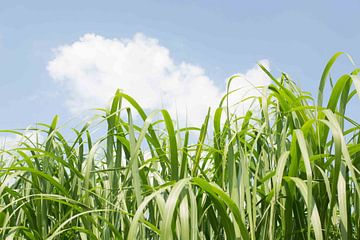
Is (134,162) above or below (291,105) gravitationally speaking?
below

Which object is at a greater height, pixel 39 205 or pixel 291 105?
pixel 291 105

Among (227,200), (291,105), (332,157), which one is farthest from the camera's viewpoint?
(291,105)

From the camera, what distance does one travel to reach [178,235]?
2.98ft

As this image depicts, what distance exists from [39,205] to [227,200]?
0.52m

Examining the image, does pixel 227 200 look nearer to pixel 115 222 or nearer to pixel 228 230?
pixel 228 230

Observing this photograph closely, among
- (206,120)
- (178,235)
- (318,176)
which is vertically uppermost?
(206,120)

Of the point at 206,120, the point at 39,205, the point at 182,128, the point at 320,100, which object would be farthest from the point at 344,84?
the point at 39,205

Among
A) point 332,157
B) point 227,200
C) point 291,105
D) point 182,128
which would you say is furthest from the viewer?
point 182,128

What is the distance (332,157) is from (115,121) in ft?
1.52

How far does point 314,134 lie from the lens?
103 centimetres

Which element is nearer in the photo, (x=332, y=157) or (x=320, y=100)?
(x=332, y=157)

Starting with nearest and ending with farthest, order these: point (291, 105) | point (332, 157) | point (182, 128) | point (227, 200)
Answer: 1. point (227, 200)
2. point (332, 157)
3. point (291, 105)
4. point (182, 128)

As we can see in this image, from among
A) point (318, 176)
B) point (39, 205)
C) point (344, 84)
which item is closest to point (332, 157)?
point (318, 176)

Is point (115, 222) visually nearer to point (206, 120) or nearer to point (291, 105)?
point (206, 120)
